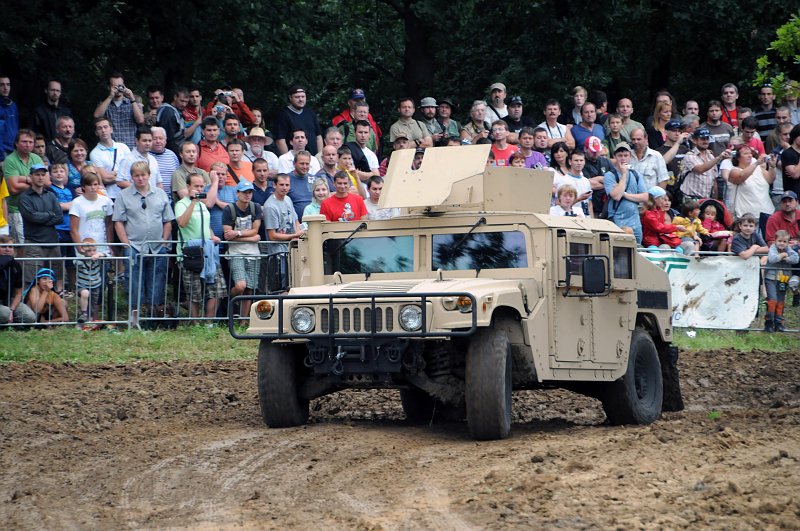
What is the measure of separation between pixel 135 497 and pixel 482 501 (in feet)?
7.57

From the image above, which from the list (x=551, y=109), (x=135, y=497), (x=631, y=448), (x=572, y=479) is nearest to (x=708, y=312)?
(x=551, y=109)

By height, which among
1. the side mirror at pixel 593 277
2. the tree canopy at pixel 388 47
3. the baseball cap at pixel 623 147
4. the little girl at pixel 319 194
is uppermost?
the tree canopy at pixel 388 47

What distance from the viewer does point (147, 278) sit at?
1783 centimetres

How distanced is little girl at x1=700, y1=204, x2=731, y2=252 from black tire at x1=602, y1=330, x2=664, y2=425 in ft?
25.0

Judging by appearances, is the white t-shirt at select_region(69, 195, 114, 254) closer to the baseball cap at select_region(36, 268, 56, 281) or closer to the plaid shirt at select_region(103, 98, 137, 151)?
the baseball cap at select_region(36, 268, 56, 281)

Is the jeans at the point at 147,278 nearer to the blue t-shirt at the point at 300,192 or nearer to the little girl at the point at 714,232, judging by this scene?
the blue t-shirt at the point at 300,192

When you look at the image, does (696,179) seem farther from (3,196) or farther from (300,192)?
(3,196)

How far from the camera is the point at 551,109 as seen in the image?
71.8ft

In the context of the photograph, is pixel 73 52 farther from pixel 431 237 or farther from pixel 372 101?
pixel 431 237

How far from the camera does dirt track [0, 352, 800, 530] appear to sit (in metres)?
8.12

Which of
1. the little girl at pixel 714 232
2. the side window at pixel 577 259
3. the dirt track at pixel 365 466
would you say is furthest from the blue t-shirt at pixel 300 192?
the side window at pixel 577 259

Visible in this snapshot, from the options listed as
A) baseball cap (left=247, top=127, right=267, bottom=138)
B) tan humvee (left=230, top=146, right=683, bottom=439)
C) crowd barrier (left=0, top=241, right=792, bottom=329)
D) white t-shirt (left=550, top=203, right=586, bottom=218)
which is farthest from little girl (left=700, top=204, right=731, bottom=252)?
tan humvee (left=230, top=146, right=683, bottom=439)

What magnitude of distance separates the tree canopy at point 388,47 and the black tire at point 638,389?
12.5 metres

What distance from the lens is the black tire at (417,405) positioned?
13.2 metres
